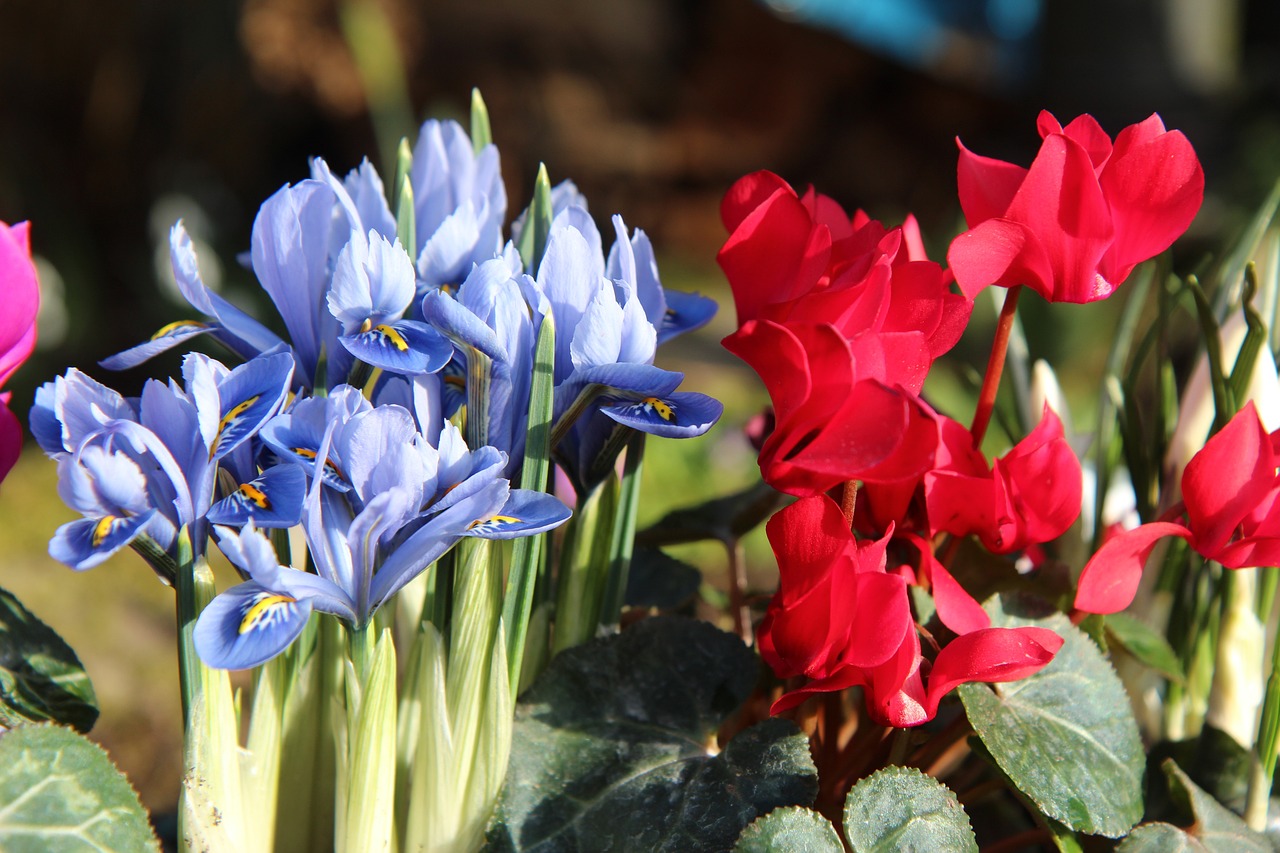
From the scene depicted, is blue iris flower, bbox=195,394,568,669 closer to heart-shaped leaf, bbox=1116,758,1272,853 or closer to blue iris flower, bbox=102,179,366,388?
blue iris flower, bbox=102,179,366,388

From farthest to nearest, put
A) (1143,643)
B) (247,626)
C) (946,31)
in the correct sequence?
1. (946,31)
2. (1143,643)
3. (247,626)

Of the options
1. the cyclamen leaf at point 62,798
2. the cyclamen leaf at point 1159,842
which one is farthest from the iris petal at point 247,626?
the cyclamen leaf at point 1159,842

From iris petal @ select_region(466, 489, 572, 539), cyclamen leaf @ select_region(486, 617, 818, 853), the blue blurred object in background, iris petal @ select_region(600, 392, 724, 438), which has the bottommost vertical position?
cyclamen leaf @ select_region(486, 617, 818, 853)

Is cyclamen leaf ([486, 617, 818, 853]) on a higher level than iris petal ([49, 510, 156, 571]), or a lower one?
lower

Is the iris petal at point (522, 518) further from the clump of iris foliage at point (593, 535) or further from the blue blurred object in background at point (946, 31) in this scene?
the blue blurred object in background at point (946, 31)

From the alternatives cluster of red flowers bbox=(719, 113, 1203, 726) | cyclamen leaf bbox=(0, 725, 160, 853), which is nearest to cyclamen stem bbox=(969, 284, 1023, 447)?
cluster of red flowers bbox=(719, 113, 1203, 726)

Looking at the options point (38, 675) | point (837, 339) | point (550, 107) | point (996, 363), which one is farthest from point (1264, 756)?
point (550, 107)

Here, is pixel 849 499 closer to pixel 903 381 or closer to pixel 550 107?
pixel 903 381
